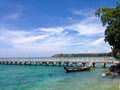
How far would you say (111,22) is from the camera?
44.1 metres

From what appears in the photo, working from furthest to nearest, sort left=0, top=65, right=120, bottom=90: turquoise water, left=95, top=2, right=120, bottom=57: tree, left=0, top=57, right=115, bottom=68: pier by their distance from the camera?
1. left=0, top=57, right=115, bottom=68: pier
2. left=95, top=2, right=120, bottom=57: tree
3. left=0, top=65, right=120, bottom=90: turquoise water

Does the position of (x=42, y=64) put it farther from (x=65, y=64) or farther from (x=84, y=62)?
(x=84, y=62)

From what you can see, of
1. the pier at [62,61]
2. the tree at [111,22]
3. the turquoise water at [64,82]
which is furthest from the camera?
the pier at [62,61]

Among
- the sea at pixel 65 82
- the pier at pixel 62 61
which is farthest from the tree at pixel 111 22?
the pier at pixel 62 61

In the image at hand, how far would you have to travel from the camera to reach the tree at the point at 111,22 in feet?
139

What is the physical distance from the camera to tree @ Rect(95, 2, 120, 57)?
1662 inches

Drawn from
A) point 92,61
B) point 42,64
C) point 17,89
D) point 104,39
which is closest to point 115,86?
point 17,89

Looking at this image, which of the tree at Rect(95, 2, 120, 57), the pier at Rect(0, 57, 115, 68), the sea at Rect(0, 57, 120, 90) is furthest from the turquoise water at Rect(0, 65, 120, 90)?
the pier at Rect(0, 57, 115, 68)

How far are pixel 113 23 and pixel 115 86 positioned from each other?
52.9ft

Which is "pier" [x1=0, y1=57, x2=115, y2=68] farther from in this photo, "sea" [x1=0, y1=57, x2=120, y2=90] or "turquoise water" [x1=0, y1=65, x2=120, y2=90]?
"turquoise water" [x1=0, y1=65, x2=120, y2=90]

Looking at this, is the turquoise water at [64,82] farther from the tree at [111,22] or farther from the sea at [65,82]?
the tree at [111,22]

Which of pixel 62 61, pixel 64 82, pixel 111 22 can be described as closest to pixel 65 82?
pixel 64 82

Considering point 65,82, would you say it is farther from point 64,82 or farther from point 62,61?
point 62,61

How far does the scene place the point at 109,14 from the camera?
4353 cm
